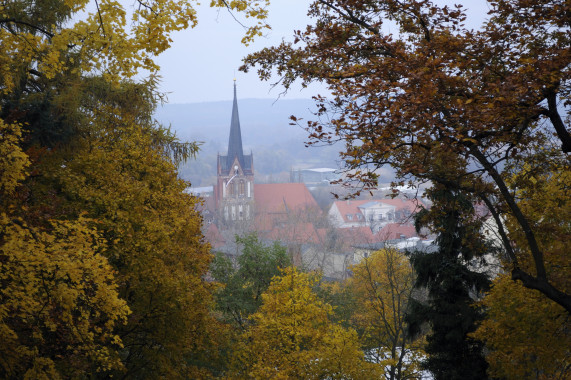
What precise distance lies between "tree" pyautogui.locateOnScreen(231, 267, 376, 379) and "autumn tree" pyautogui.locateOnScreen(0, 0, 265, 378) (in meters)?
1.67

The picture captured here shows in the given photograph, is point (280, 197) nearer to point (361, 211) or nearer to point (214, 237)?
point (361, 211)

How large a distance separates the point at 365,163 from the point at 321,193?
114 meters

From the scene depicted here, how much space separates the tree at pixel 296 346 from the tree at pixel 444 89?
7.82 metres

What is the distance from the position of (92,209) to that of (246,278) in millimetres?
11955

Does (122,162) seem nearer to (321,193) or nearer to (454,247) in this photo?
(454,247)

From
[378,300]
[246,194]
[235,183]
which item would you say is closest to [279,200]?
[246,194]

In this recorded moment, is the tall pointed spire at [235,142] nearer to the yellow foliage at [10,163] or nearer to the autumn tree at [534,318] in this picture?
the autumn tree at [534,318]

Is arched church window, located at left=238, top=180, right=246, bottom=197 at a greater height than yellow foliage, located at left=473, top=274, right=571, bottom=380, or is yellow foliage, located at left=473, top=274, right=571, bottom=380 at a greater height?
arched church window, located at left=238, top=180, right=246, bottom=197

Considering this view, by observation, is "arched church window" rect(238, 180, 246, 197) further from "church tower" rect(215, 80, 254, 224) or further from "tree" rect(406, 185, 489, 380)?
"tree" rect(406, 185, 489, 380)

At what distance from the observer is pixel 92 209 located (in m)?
11.3

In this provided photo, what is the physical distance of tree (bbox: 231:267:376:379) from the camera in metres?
13.8

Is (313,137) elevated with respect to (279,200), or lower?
Answer: lower

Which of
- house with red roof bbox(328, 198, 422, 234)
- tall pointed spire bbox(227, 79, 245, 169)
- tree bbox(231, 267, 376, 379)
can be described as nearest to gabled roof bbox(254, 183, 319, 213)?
house with red roof bbox(328, 198, 422, 234)

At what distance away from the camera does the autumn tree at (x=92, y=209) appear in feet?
21.6
